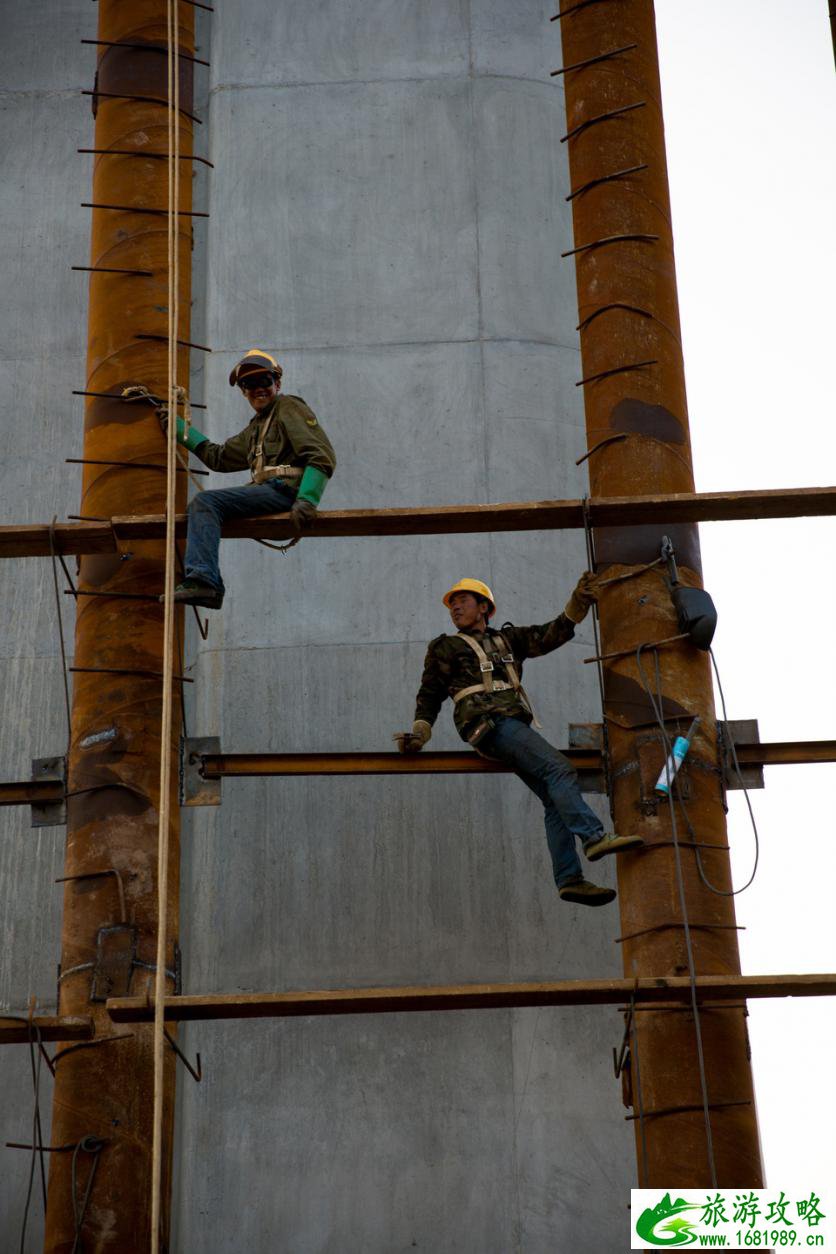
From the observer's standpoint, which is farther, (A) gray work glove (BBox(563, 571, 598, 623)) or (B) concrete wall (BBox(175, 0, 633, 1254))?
(B) concrete wall (BBox(175, 0, 633, 1254))

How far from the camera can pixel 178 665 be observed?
41.0 ft

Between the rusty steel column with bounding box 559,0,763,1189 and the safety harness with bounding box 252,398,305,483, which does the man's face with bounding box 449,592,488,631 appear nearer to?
the rusty steel column with bounding box 559,0,763,1189

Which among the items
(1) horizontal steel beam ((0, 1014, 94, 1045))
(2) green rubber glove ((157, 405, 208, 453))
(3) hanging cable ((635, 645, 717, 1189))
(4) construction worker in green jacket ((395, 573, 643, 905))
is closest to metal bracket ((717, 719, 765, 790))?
(3) hanging cable ((635, 645, 717, 1189))

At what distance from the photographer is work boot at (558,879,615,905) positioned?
442 inches

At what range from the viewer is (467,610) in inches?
490

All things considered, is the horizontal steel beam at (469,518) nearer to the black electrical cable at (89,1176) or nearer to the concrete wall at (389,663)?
the concrete wall at (389,663)

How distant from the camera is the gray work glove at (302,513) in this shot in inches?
463

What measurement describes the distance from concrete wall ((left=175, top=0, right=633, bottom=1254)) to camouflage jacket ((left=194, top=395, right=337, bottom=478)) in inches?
133

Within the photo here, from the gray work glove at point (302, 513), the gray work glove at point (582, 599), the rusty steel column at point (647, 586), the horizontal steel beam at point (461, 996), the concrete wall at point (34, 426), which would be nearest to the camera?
the horizontal steel beam at point (461, 996)

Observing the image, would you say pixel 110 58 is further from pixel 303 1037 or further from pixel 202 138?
pixel 303 1037

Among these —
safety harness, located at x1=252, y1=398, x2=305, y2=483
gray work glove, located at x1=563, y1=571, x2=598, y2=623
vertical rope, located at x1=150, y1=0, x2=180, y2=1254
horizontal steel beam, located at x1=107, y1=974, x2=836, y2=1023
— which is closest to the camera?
vertical rope, located at x1=150, y1=0, x2=180, y2=1254

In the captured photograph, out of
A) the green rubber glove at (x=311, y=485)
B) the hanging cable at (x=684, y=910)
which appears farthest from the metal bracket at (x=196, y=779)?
the hanging cable at (x=684, y=910)

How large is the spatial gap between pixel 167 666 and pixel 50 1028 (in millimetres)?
2396

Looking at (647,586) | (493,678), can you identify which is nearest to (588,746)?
(493,678)
